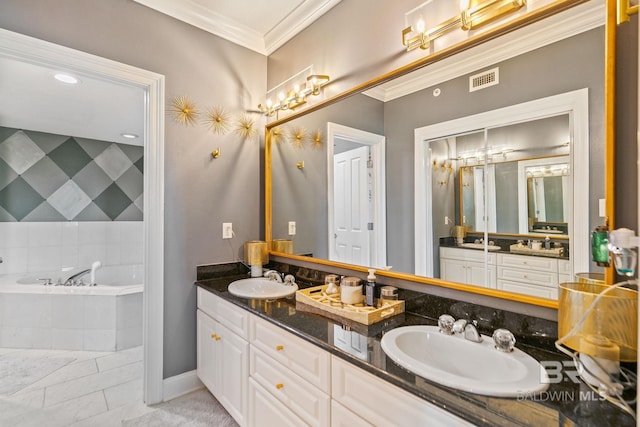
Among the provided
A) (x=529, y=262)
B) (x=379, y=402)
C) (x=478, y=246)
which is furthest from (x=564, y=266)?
(x=379, y=402)

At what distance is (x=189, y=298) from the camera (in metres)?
2.20

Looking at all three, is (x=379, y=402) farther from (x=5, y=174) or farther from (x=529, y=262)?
(x=5, y=174)

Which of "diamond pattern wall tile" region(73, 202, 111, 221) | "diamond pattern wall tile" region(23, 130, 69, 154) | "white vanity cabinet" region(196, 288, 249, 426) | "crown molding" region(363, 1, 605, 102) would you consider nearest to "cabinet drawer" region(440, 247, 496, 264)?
"crown molding" region(363, 1, 605, 102)

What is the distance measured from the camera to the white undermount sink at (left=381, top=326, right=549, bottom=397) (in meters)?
0.83

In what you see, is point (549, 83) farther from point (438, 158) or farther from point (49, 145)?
point (49, 145)

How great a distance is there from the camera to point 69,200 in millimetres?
4004

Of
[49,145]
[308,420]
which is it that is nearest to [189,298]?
[308,420]

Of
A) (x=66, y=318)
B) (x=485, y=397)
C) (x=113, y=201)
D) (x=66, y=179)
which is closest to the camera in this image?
(x=485, y=397)

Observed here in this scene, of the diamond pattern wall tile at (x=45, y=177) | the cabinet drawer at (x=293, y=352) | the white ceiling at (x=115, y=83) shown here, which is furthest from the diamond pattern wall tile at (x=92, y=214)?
the cabinet drawer at (x=293, y=352)

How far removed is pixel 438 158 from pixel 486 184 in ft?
0.82

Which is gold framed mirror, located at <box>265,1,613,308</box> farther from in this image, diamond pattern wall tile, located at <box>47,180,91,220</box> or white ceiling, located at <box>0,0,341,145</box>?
diamond pattern wall tile, located at <box>47,180,91,220</box>

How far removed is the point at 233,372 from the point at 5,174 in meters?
3.95

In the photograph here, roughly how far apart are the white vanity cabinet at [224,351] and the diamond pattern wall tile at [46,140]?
3.37 metres

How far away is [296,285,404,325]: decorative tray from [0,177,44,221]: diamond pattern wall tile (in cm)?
403
